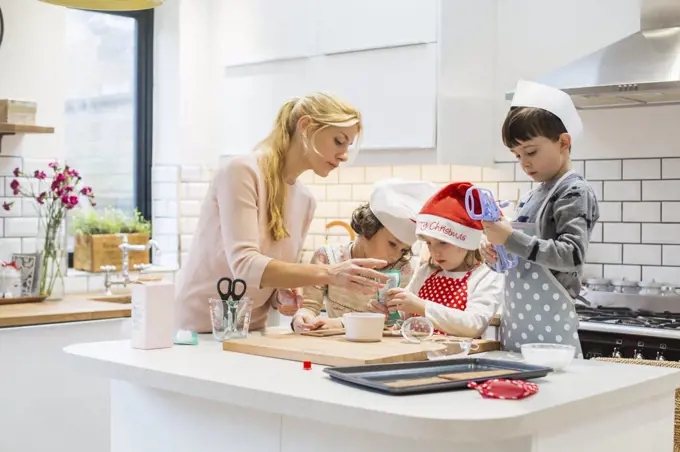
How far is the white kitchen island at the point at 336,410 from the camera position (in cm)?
186

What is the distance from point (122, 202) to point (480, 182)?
213 centimetres

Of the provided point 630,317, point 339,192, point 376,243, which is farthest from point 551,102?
point 339,192

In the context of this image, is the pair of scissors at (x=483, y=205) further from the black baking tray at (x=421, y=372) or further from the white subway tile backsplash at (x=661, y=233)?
the white subway tile backsplash at (x=661, y=233)

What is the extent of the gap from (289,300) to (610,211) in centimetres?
204

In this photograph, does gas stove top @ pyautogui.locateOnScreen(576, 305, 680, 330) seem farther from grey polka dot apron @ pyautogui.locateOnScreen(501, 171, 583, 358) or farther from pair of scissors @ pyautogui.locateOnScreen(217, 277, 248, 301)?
pair of scissors @ pyautogui.locateOnScreen(217, 277, 248, 301)

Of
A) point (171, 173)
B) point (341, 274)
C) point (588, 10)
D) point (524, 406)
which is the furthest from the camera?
point (171, 173)

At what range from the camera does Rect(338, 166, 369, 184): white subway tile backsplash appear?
521 centimetres

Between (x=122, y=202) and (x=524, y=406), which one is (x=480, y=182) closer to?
(x=122, y=202)

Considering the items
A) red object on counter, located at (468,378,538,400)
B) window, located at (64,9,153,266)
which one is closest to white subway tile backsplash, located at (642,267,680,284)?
red object on counter, located at (468,378,538,400)

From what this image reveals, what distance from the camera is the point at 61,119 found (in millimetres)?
4941

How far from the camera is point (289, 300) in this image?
3062 millimetres

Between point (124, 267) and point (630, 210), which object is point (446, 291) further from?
point (124, 267)

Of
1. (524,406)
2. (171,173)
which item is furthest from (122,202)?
(524,406)

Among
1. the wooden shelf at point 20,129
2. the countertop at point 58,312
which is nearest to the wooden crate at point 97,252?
the countertop at point 58,312
